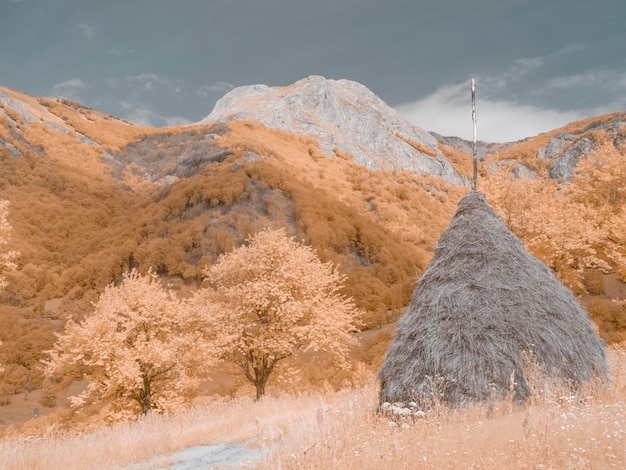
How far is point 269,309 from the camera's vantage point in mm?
20328

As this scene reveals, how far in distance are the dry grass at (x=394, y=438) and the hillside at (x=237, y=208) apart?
1511 cm

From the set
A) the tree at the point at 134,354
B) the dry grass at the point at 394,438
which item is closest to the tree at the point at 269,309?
the tree at the point at 134,354

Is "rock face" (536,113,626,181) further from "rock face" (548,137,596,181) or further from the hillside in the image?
the hillside

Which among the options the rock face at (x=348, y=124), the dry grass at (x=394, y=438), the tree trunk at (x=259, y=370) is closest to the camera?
the dry grass at (x=394, y=438)

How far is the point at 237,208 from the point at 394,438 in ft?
177

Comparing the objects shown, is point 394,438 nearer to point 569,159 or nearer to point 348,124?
point 569,159

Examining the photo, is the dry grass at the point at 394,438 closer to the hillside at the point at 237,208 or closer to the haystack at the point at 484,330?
the haystack at the point at 484,330

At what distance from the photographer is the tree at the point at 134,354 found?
62.8 ft

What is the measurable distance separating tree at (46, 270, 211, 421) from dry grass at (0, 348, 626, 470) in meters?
7.12

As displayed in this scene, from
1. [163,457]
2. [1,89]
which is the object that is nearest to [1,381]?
[163,457]

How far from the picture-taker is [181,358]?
20859mm

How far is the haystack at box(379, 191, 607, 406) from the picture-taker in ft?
28.8

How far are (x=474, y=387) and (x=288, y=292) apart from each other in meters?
12.6

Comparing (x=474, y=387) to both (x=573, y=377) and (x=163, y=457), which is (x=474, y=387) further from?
(x=163, y=457)
